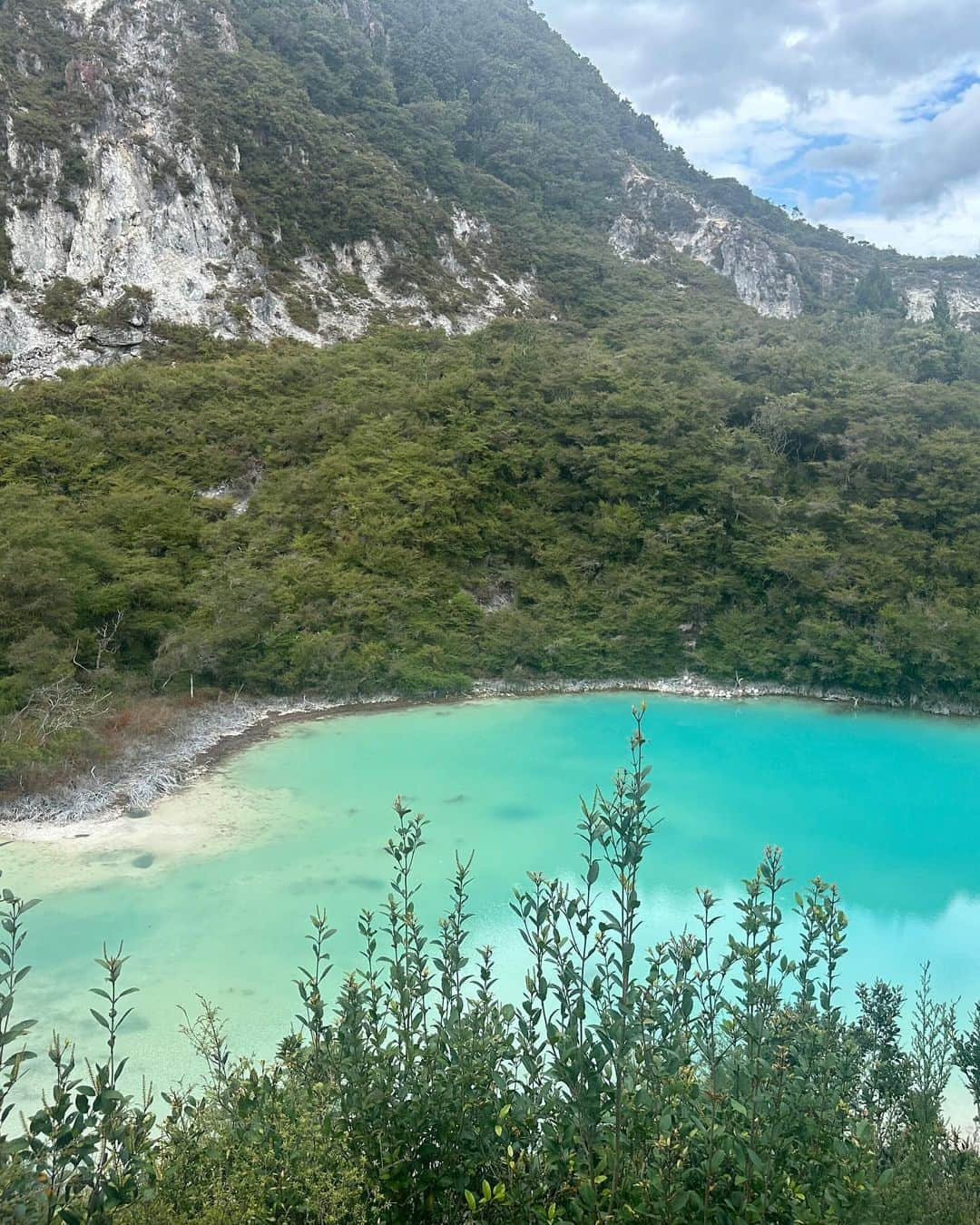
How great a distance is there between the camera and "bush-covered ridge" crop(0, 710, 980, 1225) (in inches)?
79.6

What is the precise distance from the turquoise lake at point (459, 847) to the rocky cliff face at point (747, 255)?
36.6 metres

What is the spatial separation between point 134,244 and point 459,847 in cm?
2764

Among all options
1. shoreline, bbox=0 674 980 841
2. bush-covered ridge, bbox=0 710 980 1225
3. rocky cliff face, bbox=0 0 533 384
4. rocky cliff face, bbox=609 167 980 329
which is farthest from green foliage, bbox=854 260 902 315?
bush-covered ridge, bbox=0 710 980 1225

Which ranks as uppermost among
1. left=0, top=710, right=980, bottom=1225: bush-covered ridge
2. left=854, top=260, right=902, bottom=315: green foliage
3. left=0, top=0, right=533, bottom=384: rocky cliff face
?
left=854, top=260, right=902, bottom=315: green foliage

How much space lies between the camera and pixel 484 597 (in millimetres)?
18953

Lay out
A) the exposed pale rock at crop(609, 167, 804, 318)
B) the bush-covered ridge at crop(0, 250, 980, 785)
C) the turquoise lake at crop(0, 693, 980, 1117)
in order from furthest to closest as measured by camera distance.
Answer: the exposed pale rock at crop(609, 167, 804, 318), the bush-covered ridge at crop(0, 250, 980, 785), the turquoise lake at crop(0, 693, 980, 1117)

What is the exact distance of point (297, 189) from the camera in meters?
33.2

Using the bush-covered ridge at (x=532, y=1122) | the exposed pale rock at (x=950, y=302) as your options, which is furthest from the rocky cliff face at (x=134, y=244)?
the exposed pale rock at (x=950, y=302)

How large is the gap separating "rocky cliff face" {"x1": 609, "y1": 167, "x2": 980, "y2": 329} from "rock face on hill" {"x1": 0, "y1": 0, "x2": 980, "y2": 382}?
6.5 inches

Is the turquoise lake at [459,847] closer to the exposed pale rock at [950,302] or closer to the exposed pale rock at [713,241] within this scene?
the exposed pale rock at [713,241]

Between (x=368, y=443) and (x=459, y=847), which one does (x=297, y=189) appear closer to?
(x=368, y=443)

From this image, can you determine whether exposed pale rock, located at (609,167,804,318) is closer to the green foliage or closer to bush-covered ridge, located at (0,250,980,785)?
the green foliage

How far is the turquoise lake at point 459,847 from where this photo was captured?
6.54m

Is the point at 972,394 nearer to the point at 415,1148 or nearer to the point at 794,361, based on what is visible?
the point at 794,361
